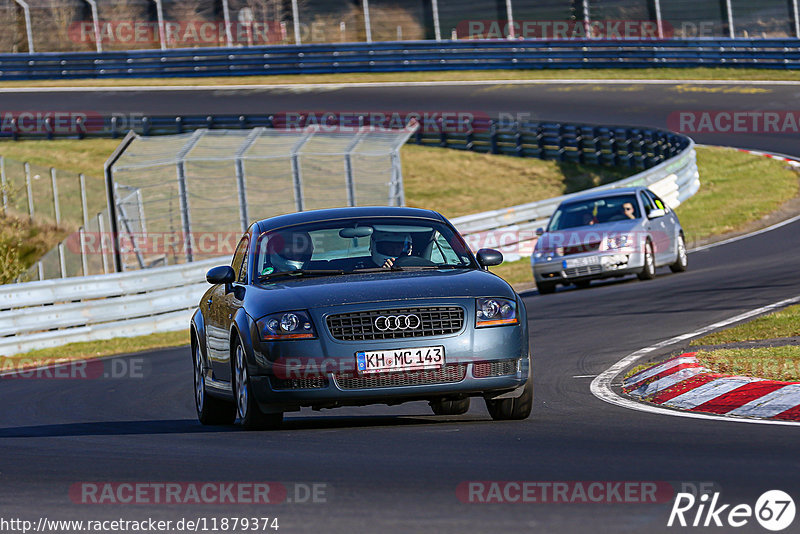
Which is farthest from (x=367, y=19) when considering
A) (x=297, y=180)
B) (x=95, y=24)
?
(x=297, y=180)

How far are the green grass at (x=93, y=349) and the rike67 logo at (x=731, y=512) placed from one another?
1311cm

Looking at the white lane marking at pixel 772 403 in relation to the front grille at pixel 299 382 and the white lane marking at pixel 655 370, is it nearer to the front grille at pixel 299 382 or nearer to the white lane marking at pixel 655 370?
the white lane marking at pixel 655 370

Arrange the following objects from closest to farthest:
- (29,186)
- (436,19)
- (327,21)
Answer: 1. (29,186)
2. (436,19)
3. (327,21)

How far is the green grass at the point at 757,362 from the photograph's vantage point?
31.0 ft

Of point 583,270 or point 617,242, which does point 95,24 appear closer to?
point 583,270

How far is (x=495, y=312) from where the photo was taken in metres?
8.45

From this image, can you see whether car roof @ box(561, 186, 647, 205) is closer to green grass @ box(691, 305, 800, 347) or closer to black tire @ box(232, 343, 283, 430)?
green grass @ box(691, 305, 800, 347)

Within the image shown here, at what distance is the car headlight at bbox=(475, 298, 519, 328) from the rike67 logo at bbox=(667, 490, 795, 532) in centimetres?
292

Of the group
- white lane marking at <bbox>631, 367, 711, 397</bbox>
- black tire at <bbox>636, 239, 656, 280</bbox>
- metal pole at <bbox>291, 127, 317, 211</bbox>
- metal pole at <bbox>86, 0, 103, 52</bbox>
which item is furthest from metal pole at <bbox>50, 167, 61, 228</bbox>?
metal pole at <bbox>86, 0, 103, 52</bbox>

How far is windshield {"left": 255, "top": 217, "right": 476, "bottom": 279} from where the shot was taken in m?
9.20

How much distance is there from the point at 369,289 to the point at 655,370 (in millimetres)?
3059

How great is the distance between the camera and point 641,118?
129 feet

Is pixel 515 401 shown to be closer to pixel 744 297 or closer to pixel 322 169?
pixel 744 297

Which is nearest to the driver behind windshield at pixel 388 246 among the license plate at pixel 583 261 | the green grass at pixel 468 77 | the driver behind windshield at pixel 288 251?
the driver behind windshield at pixel 288 251
